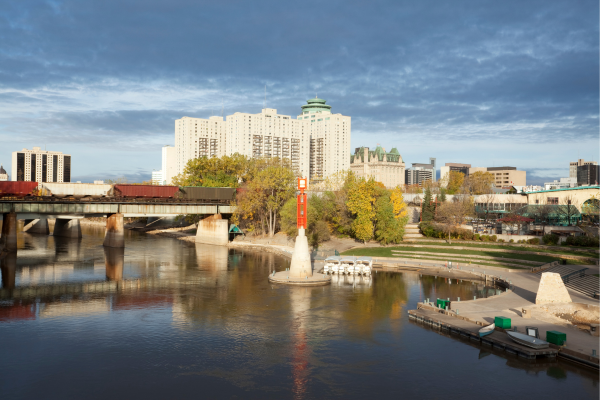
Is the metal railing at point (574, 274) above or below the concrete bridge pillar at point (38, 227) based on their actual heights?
below

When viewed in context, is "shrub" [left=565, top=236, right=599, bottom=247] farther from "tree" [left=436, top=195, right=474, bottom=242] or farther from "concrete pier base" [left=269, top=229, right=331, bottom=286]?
"concrete pier base" [left=269, top=229, right=331, bottom=286]

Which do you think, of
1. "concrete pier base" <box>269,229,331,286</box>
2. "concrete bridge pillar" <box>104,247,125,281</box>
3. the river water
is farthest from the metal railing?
"concrete bridge pillar" <box>104,247,125,281</box>

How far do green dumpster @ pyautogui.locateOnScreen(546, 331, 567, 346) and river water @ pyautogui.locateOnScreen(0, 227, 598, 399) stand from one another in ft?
6.22

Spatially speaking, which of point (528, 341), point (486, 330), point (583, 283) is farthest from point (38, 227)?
point (528, 341)

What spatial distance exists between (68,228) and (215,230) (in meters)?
38.9

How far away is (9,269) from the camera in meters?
69.3

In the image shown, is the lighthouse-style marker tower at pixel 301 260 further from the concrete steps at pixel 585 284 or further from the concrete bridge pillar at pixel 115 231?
the concrete bridge pillar at pixel 115 231

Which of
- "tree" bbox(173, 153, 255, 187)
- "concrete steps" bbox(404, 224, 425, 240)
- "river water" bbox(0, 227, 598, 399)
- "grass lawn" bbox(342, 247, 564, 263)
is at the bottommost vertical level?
"river water" bbox(0, 227, 598, 399)

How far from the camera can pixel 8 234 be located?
84.6 metres

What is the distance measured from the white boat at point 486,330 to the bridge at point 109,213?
248 ft

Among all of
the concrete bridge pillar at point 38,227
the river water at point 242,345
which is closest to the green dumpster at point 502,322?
the river water at point 242,345

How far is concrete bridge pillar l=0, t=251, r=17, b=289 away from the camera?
59.4 metres

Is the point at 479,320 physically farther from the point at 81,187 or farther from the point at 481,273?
the point at 81,187

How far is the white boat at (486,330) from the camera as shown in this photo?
124 feet
